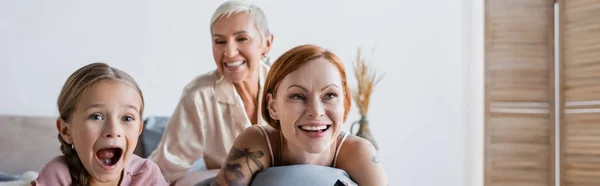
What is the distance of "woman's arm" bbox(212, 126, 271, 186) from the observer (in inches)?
66.6

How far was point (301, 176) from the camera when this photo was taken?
1.64 m

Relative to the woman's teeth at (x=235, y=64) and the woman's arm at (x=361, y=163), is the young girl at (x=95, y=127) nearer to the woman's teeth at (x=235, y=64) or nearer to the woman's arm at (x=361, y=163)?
the woman's arm at (x=361, y=163)

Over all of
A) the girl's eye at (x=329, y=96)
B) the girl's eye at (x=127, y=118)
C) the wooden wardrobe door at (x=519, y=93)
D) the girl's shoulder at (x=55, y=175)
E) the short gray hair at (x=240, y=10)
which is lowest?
the wooden wardrobe door at (x=519, y=93)

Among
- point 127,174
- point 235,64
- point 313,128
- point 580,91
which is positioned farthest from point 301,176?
point 580,91

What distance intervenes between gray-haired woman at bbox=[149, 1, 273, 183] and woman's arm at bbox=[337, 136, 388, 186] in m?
0.67

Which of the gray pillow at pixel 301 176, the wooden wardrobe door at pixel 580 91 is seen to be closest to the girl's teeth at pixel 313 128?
the gray pillow at pixel 301 176

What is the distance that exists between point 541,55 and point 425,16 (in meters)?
0.78

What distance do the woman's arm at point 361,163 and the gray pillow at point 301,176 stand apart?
0.04 metres

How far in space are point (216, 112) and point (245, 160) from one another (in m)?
0.73

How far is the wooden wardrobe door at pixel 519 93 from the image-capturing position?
414 cm

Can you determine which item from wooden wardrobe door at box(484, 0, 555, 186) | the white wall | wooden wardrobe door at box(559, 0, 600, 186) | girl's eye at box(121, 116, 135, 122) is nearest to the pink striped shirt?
girl's eye at box(121, 116, 135, 122)

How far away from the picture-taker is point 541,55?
4160 mm

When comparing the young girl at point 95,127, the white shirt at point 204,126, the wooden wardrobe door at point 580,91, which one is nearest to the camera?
the young girl at point 95,127

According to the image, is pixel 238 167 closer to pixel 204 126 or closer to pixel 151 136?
pixel 204 126
